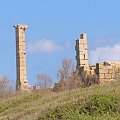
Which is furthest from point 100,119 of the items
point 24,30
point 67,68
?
point 24,30

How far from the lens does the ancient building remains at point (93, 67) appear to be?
2780 cm

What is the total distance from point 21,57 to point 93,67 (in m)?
6.51

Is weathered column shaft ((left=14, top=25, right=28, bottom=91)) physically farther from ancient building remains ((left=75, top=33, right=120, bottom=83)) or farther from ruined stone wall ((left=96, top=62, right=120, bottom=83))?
ruined stone wall ((left=96, top=62, right=120, bottom=83))

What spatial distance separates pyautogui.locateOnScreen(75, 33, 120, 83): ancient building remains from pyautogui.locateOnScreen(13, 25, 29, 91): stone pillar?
353cm

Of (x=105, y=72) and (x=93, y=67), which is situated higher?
(x=93, y=67)

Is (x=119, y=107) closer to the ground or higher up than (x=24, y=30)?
closer to the ground

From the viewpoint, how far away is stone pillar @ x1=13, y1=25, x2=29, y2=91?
35.3 meters

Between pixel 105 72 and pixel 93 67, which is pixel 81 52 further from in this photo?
pixel 105 72

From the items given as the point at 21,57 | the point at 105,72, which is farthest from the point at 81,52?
the point at 105,72

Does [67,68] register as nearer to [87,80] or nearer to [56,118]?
[87,80]

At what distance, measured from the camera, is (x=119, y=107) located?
1292 centimetres

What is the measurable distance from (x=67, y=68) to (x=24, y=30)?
18.8ft

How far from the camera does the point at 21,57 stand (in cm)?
3597

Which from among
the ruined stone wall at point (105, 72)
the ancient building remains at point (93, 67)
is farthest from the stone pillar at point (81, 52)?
the ruined stone wall at point (105, 72)
